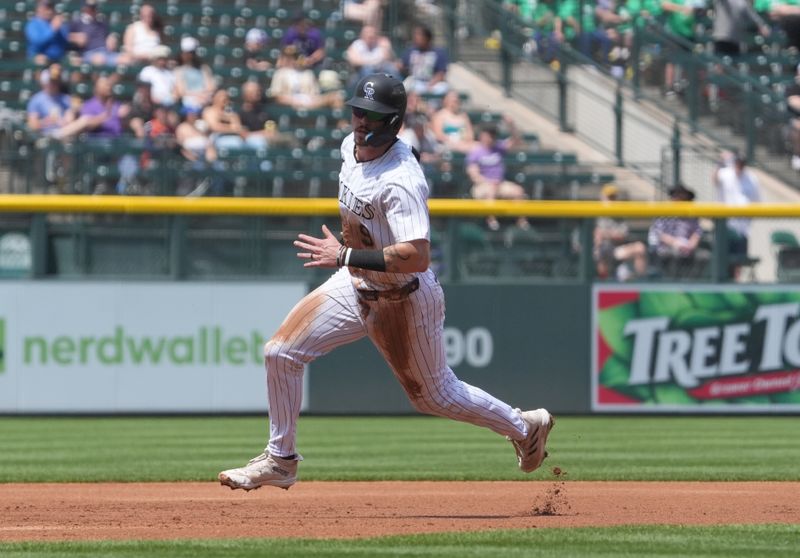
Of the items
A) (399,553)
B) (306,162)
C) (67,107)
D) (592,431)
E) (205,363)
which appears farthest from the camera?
(67,107)

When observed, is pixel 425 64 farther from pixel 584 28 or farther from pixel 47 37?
pixel 47 37

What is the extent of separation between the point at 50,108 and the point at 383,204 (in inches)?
417

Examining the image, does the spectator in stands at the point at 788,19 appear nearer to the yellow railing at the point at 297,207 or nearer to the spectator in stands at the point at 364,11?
the spectator in stands at the point at 364,11

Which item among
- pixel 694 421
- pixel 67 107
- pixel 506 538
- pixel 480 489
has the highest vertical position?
pixel 67 107

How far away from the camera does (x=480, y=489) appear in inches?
348

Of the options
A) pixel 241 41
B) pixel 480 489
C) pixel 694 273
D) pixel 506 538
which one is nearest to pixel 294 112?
pixel 241 41

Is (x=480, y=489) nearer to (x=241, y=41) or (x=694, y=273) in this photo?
(x=694, y=273)

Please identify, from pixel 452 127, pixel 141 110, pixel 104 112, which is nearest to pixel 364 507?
pixel 104 112

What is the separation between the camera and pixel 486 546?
20.0 feet

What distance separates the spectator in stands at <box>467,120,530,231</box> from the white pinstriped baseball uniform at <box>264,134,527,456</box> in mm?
7298

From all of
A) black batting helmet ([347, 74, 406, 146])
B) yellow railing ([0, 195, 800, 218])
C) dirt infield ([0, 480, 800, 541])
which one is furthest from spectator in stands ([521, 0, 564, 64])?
black batting helmet ([347, 74, 406, 146])

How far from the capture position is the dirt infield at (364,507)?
685 centimetres

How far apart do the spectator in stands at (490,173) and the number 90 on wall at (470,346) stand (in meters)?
1.04

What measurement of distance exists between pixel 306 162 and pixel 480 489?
7385 millimetres
